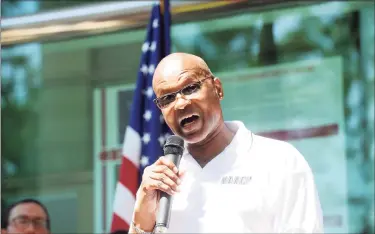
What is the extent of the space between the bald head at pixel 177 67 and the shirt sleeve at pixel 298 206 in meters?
0.48

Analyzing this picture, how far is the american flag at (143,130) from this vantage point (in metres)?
5.07

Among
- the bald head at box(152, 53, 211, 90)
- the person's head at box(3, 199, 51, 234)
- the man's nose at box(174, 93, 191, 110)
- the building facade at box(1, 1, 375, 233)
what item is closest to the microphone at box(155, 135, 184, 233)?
the man's nose at box(174, 93, 191, 110)

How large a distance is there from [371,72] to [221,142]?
2870mm

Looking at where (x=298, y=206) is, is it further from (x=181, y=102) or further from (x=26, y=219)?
(x=26, y=219)

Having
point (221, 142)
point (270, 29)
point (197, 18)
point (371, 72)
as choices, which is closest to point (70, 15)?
point (197, 18)

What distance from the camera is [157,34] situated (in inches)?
208

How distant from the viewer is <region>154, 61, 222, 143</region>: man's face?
115 inches

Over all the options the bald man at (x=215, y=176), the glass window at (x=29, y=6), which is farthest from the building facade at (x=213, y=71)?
the bald man at (x=215, y=176)

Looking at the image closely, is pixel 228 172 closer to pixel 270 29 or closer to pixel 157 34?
pixel 157 34

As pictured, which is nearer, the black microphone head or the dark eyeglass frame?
the black microphone head

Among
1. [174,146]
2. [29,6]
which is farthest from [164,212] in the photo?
[29,6]

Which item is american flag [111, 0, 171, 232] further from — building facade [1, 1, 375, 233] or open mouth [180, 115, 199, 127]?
open mouth [180, 115, 199, 127]

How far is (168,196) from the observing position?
2.77 m

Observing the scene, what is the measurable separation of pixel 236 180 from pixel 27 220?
8.06 feet
